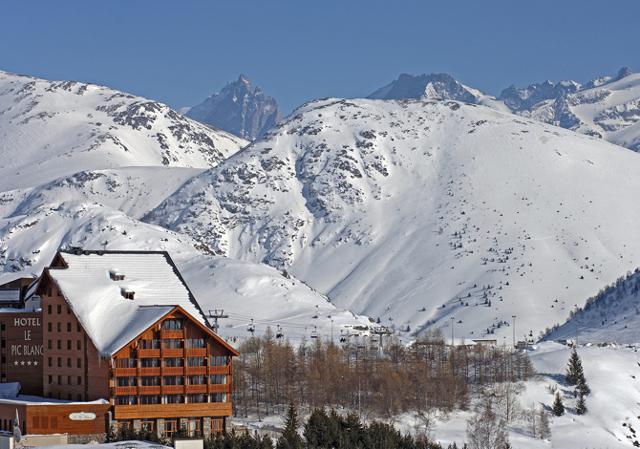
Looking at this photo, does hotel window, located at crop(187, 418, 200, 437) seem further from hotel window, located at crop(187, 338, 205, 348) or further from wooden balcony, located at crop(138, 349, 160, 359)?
wooden balcony, located at crop(138, 349, 160, 359)

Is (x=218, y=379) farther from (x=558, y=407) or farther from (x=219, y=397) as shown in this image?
(x=558, y=407)

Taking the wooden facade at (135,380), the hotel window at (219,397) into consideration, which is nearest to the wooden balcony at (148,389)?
the wooden facade at (135,380)

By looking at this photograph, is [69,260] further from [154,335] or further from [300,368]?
[300,368]

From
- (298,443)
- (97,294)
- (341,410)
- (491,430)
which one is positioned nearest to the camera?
(298,443)

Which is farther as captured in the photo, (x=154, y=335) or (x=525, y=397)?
(x=525, y=397)

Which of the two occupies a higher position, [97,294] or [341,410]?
[97,294]

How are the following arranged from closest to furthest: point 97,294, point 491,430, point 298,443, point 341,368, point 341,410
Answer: point 298,443 < point 97,294 < point 491,430 < point 341,410 < point 341,368

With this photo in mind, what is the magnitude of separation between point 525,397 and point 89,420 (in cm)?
8205

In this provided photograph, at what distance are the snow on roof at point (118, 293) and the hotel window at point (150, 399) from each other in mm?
5638

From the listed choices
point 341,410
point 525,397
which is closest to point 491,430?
point 341,410

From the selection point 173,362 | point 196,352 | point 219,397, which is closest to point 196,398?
point 219,397

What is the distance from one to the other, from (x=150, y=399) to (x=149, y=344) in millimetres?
4985

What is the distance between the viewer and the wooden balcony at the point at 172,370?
419ft

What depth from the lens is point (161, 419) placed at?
416ft
